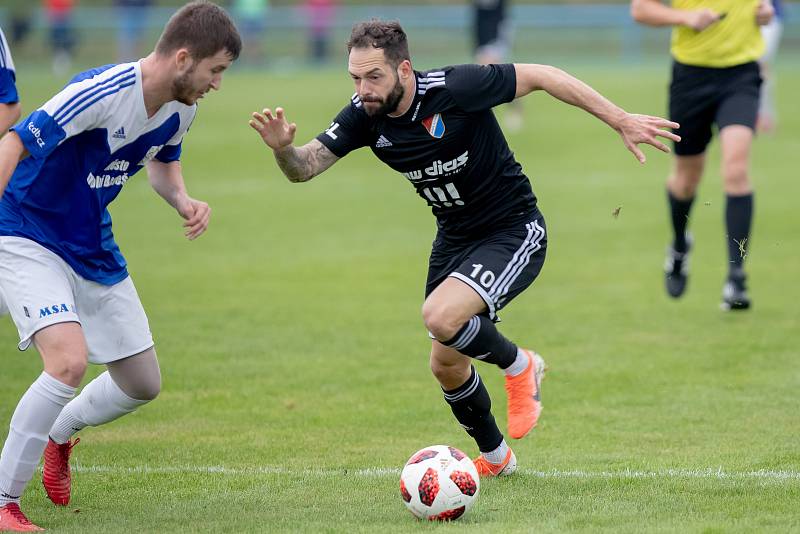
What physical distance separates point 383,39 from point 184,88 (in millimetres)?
961

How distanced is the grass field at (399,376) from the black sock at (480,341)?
0.65m

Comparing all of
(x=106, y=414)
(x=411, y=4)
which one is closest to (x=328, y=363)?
Answer: (x=106, y=414)

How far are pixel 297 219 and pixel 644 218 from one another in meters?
4.42

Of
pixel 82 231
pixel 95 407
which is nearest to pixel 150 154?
pixel 82 231

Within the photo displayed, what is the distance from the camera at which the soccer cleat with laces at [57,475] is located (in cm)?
569

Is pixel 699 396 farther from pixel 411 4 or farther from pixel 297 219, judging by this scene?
pixel 411 4

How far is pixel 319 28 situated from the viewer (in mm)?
34594

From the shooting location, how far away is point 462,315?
5609 millimetres

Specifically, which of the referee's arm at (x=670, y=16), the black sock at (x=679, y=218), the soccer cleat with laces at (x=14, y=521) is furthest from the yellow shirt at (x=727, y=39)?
the soccer cleat with laces at (x=14, y=521)

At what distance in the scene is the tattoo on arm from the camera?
19.2 ft

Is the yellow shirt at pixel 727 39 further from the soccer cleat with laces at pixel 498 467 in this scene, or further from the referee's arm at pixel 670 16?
the soccer cleat with laces at pixel 498 467

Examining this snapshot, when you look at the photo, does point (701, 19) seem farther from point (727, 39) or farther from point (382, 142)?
point (382, 142)

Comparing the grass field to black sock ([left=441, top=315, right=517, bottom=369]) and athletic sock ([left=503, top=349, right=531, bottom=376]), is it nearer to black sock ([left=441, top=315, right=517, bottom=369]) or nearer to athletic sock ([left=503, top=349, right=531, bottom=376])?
athletic sock ([left=503, top=349, right=531, bottom=376])

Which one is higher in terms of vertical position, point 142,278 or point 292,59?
point 142,278
